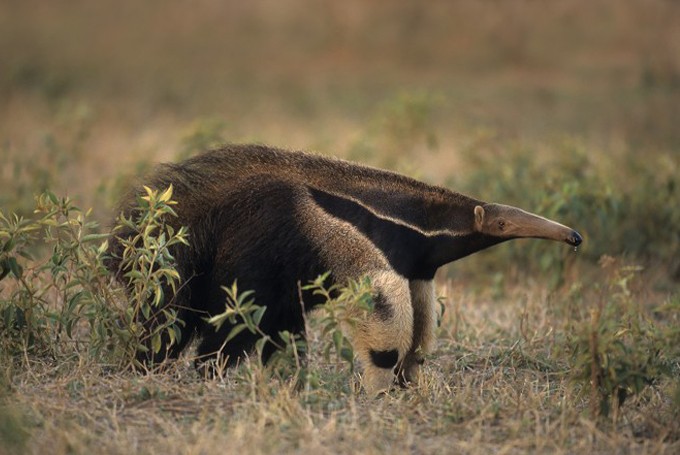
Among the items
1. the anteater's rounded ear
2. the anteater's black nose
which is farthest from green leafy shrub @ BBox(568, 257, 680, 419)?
the anteater's rounded ear

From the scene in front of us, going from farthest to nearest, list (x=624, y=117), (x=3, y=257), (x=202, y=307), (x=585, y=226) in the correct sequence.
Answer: (x=624, y=117) → (x=585, y=226) → (x=202, y=307) → (x=3, y=257)

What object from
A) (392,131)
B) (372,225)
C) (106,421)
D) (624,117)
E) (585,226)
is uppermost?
(624,117)

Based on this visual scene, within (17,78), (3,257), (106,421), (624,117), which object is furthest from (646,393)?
(17,78)

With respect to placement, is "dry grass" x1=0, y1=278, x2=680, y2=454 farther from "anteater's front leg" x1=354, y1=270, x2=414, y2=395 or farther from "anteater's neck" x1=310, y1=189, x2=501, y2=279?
"anteater's neck" x1=310, y1=189, x2=501, y2=279

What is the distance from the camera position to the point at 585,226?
31.4ft

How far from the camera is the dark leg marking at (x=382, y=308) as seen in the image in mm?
5578

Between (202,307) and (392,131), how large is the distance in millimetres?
7208

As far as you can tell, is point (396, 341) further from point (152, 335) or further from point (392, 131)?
point (392, 131)

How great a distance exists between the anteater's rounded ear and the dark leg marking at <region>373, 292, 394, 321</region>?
77 centimetres

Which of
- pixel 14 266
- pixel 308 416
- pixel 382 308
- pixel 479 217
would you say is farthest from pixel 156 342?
pixel 479 217

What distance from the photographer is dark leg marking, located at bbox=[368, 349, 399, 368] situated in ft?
18.7

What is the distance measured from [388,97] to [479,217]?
1637 centimetres

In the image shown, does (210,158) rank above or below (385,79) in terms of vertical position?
below

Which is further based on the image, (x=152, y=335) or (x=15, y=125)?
(x=15, y=125)
